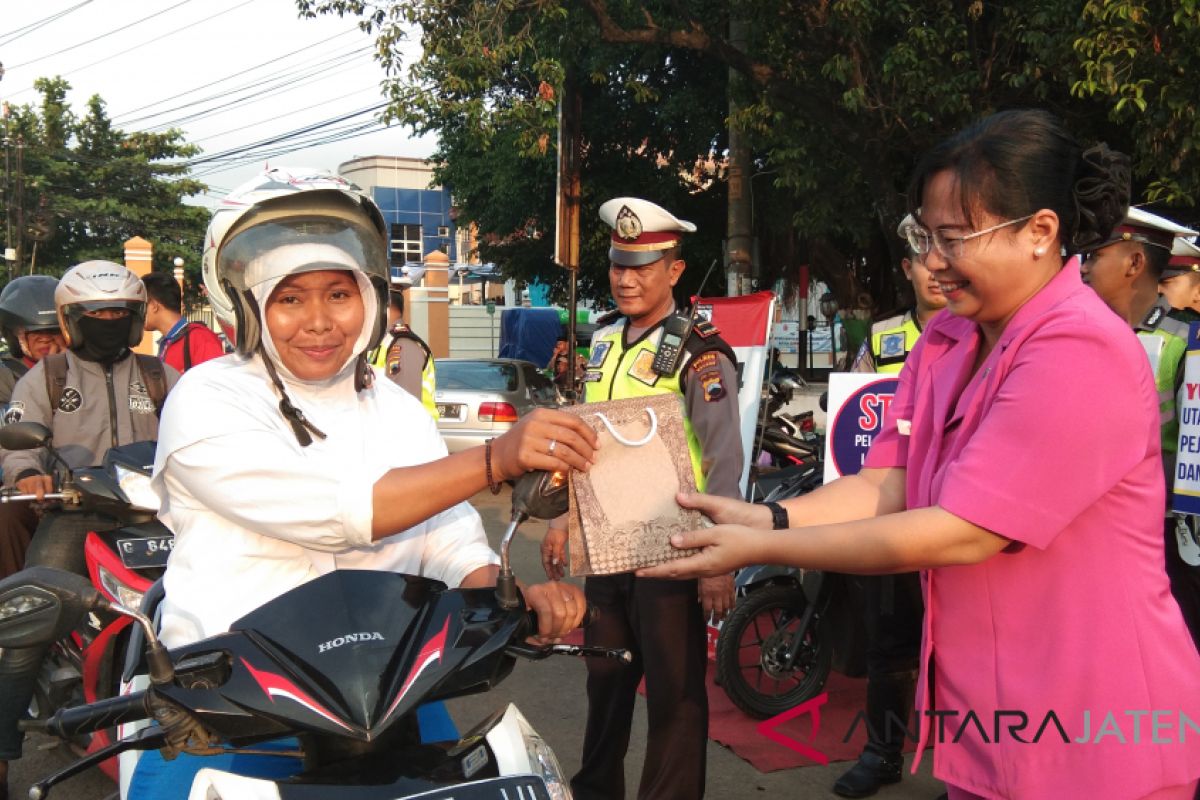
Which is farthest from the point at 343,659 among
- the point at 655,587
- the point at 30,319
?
the point at 30,319

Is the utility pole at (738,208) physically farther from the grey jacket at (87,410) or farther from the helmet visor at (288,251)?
the helmet visor at (288,251)

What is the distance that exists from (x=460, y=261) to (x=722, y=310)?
58.7 meters

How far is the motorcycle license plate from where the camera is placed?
3.75 metres

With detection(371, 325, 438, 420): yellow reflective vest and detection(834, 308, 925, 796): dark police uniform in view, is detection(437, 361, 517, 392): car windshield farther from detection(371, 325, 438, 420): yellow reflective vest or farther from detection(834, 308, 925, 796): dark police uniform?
detection(834, 308, 925, 796): dark police uniform

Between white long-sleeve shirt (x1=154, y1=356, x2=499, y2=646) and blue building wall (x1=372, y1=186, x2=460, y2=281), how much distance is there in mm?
50971

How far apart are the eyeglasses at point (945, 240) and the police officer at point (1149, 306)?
6.56ft

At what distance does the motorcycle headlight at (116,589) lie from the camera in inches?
143

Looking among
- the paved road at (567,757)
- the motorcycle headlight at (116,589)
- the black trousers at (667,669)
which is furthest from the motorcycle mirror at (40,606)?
the paved road at (567,757)

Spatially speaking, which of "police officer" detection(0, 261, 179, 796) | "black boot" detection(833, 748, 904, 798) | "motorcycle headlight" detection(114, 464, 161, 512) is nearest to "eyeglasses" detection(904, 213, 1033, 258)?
"black boot" detection(833, 748, 904, 798)

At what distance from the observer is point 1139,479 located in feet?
5.70

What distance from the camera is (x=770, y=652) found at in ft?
15.7

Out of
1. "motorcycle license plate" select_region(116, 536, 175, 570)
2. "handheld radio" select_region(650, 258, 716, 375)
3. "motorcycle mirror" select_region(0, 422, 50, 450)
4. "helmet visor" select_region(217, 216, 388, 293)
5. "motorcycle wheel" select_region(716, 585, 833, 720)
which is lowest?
"motorcycle wheel" select_region(716, 585, 833, 720)

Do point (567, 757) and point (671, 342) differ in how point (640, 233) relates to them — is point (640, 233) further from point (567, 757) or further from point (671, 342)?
point (567, 757)

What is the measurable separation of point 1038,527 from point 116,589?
3.14 m
